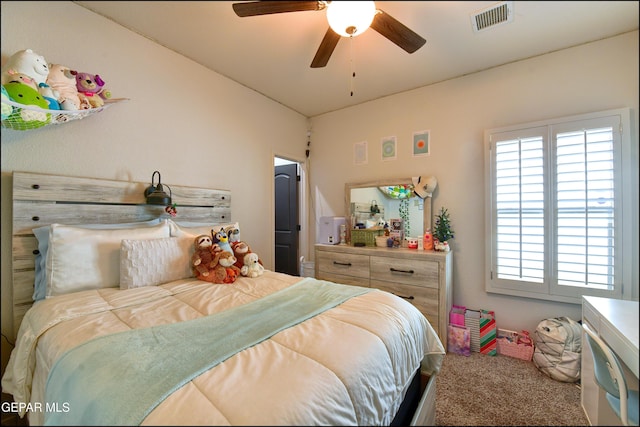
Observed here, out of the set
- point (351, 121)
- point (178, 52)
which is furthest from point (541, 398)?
point (351, 121)

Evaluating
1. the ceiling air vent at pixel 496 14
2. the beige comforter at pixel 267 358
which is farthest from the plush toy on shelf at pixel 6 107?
the ceiling air vent at pixel 496 14

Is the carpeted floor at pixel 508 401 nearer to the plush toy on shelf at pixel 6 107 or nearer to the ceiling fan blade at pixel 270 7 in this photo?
the ceiling fan blade at pixel 270 7

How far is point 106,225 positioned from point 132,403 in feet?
4.78

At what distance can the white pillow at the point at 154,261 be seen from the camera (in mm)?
1404

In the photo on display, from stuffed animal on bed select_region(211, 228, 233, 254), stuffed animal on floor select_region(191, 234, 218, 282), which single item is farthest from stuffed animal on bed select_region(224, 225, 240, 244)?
stuffed animal on floor select_region(191, 234, 218, 282)

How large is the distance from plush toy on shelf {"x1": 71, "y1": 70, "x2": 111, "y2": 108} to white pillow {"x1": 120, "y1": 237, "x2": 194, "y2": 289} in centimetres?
88

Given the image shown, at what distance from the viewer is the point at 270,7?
1.08 metres

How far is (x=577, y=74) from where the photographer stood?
102 cm

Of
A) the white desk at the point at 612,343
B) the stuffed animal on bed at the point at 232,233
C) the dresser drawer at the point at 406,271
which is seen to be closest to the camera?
the white desk at the point at 612,343

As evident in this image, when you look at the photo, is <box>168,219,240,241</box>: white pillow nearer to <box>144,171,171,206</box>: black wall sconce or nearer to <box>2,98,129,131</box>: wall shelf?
<box>144,171,171,206</box>: black wall sconce

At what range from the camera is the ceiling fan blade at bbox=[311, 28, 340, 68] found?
1.30m

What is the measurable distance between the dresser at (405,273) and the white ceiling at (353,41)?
153 centimetres

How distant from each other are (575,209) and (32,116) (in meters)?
2.27

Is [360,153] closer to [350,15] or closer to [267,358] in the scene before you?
[350,15]
